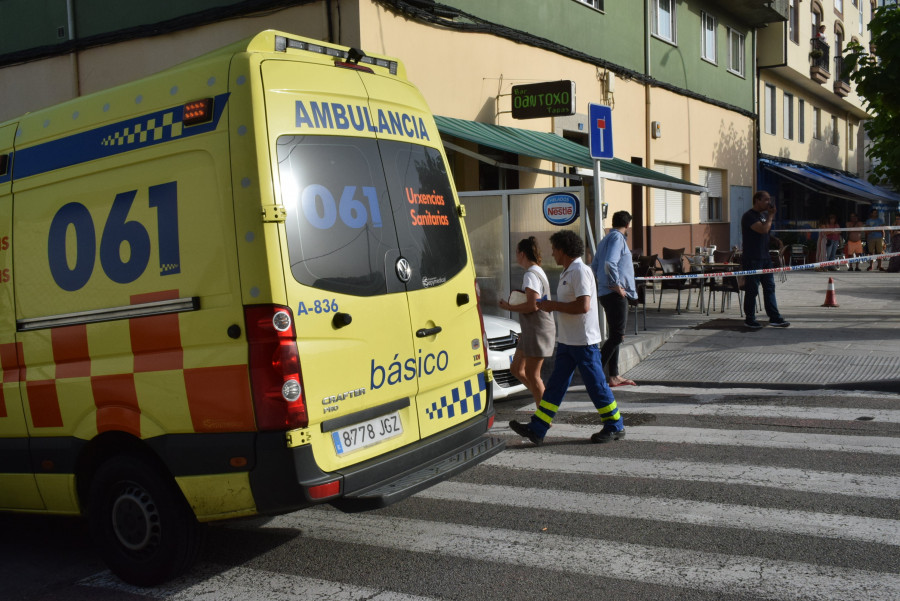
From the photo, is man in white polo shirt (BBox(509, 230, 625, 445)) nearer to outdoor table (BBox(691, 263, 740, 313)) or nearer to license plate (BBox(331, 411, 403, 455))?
license plate (BBox(331, 411, 403, 455))

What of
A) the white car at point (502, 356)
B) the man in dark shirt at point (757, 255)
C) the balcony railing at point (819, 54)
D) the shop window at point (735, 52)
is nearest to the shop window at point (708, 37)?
the shop window at point (735, 52)

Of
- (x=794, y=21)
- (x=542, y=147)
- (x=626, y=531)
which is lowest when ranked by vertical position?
(x=626, y=531)

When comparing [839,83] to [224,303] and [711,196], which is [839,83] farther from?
[224,303]

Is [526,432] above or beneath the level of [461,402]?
beneath

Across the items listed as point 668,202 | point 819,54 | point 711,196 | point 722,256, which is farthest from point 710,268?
point 819,54

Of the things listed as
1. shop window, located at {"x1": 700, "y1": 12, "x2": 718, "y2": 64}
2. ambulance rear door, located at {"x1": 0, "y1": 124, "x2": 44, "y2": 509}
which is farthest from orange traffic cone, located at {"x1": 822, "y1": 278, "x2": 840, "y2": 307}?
ambulance rear door, located at {"x1": 0, "y1": 124, "x2": 44, "y2": 509}

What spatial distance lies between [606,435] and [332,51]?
3.73 metres

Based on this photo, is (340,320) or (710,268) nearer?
(340,320)

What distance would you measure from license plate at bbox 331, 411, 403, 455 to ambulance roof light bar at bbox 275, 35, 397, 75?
1.93 meters

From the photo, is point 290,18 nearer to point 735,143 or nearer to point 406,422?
point 406,422

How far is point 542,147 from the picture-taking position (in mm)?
12914

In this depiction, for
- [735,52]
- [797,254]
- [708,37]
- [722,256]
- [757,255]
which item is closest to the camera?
[757,255]

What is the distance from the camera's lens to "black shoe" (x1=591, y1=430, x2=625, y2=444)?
6.91m

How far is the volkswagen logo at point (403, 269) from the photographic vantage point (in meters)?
4.69
